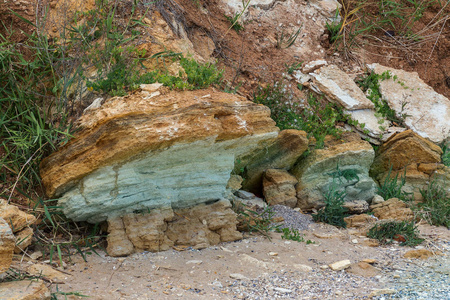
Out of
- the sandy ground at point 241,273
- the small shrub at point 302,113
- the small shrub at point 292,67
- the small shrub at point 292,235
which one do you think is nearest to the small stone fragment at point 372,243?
the sandy ground at point 241,273

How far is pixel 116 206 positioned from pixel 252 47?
3205 millimetres

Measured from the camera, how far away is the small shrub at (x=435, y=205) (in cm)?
523

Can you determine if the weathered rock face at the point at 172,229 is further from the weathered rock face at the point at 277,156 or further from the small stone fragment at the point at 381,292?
the small stone fragment at the point at 381,292

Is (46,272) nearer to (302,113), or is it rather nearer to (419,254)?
(419,254)

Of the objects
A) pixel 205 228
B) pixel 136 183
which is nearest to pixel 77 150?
pixel 136 183

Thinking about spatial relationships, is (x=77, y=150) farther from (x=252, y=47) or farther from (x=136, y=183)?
(x=252, y=47)

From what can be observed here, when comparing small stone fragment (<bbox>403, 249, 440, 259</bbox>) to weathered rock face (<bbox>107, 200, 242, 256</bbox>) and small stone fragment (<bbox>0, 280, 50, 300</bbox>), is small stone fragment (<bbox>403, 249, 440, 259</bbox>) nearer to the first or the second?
weathered rock face (<bbox>107, 200, 242, 256</bbox>)

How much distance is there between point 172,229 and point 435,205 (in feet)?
10.1

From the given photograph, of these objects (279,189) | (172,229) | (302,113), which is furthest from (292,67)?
(172,229)

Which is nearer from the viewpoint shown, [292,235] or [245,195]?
[292,235]

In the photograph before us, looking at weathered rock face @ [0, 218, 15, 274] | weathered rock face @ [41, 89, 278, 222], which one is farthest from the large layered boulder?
weathered rock face @ [0, 218, 15, 274]

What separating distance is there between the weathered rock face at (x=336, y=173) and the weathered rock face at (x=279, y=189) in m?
0.12

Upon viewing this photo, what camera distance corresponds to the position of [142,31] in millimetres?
4766

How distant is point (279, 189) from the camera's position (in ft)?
17.0
